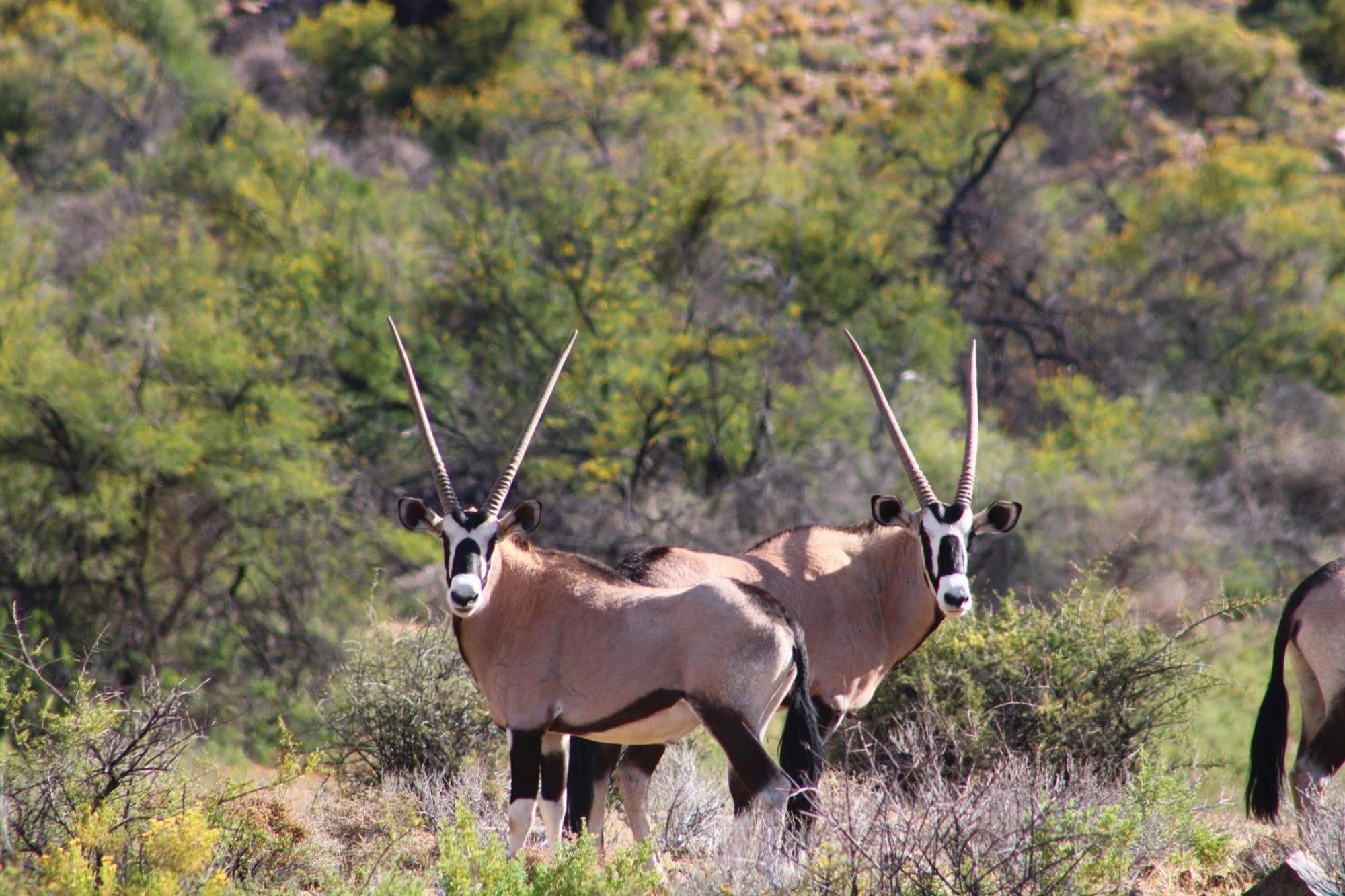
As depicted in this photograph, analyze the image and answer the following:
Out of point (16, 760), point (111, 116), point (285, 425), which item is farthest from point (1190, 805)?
point (111, 116)

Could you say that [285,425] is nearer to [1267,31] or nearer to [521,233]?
[521,233]

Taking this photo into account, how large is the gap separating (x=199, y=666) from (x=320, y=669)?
4.23ft

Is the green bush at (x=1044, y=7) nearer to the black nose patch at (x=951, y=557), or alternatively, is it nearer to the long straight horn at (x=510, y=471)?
the black nose patch at (x=951, y=557)

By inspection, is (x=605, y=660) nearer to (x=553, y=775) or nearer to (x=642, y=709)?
(x=642, y=709)

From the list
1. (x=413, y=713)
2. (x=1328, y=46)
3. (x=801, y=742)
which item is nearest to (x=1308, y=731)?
(x=801, y=742)

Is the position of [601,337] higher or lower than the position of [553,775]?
lower

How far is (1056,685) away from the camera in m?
9.12

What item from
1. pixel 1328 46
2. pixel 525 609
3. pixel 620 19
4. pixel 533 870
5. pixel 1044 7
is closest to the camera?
pixel 533 870

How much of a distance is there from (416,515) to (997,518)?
313 cm

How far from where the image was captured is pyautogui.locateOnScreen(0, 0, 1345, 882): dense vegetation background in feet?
55.0

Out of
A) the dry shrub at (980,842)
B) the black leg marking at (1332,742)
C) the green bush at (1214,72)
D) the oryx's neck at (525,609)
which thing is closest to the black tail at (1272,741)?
the black leg marking at (1332,742)

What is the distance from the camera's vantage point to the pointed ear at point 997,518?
811cm

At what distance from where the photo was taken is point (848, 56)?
4919 centimetres

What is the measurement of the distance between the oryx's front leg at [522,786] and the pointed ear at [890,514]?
232cm
